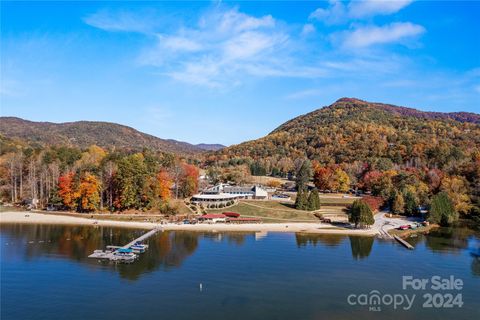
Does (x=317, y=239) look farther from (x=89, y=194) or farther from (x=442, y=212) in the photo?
(x=89, y=194)

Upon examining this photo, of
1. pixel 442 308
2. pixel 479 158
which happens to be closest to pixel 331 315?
pixel 442 308

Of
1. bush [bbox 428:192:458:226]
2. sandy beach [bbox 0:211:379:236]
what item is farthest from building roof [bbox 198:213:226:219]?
bush [bbox 428:192:458:226]

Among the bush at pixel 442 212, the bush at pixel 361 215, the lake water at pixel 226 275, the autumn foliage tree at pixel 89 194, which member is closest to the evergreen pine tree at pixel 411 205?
the bush at pixel 442 212

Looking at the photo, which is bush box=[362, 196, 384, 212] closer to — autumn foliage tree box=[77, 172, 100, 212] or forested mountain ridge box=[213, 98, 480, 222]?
forested mountain ridge box=[213, 98, 480, 222]

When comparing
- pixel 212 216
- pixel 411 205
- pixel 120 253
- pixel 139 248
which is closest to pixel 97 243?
pixel 139 248

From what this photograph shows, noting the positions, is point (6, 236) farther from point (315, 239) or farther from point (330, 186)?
point (330, 186)

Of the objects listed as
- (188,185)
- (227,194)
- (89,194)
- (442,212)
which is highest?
(188,185)
